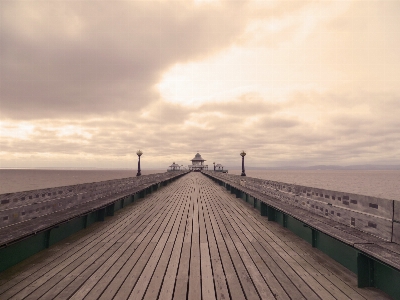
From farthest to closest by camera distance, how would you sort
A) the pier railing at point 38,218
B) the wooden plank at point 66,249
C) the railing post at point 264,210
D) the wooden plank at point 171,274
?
the railing post at point 264,210, the pier railing at point 38,218, the wooden plank at point 66,249, the wooden plank at point 171,274

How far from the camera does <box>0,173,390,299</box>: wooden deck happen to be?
357cm

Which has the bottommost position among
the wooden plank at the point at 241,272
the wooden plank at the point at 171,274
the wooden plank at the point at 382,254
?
the wooden plank at the point at 171,274

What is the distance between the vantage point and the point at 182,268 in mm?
4383

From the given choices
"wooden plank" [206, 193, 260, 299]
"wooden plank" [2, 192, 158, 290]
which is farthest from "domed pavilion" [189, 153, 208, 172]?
"wooden plank" [206, 193, 260, 299]

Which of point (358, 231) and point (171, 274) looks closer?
point (171, 274)

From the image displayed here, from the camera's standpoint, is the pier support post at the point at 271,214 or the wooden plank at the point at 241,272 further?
the pier support post at the point at 271,214

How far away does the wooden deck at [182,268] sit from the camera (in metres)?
3.57

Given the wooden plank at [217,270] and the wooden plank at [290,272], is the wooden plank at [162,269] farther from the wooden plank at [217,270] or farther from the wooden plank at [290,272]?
the wooden plank at [290,272]

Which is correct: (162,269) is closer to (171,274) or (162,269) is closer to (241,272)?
(171,274)

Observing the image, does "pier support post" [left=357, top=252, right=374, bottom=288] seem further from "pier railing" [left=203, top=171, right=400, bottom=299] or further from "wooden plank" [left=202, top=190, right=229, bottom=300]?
"wooden plank" [left=202, top=190, right=229, bottom=300]

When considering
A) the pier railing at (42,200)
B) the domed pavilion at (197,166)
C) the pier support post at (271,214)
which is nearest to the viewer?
the pier railing at (42,200)

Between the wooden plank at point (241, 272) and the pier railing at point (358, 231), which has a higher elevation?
the pier railing at point (358, 231)

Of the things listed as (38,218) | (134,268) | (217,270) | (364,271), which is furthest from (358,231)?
(38,218)

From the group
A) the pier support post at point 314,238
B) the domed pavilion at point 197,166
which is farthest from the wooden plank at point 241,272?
the domed pavilion at point 197,166
